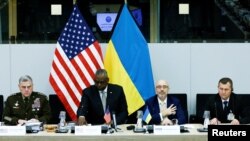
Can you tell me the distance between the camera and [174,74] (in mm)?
7980

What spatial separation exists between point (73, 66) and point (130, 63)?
76 centimetres

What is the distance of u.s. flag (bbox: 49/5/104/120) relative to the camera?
7.61m

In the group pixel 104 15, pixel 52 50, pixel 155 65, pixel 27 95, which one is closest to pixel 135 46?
pixel 155 65

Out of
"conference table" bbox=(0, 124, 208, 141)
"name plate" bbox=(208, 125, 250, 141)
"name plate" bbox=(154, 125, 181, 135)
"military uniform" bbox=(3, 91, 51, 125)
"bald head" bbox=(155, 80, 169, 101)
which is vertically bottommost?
"conference table" bbox=(0, 124, 208, 141)

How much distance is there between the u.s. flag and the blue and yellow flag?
0.62ft

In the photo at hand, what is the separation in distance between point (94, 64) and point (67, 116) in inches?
30.4

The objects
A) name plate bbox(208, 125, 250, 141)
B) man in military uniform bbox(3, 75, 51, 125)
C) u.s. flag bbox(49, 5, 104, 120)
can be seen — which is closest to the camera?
name plate bbox(208, 125, 250, 141)

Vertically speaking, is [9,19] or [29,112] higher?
[9,19]

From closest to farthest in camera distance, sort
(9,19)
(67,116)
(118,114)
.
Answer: (118,114), (67,116), (9,19)

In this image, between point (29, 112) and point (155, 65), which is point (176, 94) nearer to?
point (155, 65)

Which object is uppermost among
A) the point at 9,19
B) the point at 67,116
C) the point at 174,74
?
the point at 9,19

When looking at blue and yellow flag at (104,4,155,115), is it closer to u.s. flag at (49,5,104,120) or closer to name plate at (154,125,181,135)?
u.s. flag at (49,5,104,120)

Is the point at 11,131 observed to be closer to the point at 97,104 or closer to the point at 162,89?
the point at 97,104

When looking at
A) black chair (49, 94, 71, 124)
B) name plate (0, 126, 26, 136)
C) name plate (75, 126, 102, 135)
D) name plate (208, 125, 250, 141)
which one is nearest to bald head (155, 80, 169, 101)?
name plate (75, 126, 102, 135)
